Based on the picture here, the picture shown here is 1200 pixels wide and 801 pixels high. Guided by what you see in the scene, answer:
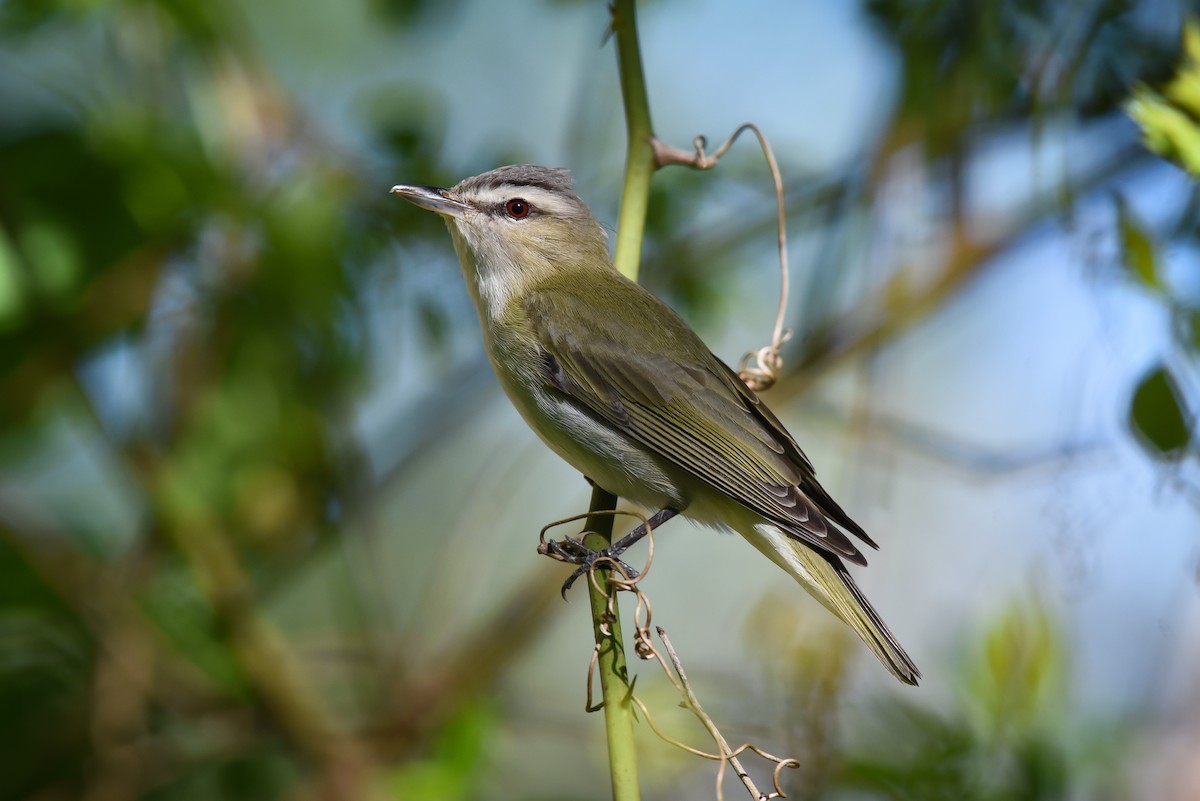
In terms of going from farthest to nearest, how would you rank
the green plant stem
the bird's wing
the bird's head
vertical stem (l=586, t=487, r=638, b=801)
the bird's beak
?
the bird's head → the bird's beak → the bird's wing → the green plant stem → vertical stem (l=586, t=487, r=638, b=801)

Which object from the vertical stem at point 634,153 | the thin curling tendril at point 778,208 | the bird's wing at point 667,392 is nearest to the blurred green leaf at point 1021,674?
the bird's wing at point 667,392

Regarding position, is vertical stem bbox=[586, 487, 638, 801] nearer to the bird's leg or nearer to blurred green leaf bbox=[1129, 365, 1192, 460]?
the bird's leg

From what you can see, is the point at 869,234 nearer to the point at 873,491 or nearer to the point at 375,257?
the point at 873,491

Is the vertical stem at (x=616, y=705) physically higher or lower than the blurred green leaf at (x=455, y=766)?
lower

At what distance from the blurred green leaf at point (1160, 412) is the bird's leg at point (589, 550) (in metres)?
0.79

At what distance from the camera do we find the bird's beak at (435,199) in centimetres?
270

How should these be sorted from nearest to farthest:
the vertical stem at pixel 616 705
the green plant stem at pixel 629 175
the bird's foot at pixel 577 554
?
the vertical stem at pixel 616 705
the green plant stem at pixel 629 175
the bird's foot at pixel 577 554

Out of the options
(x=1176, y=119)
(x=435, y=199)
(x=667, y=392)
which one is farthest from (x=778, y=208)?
(x=435, y=199)

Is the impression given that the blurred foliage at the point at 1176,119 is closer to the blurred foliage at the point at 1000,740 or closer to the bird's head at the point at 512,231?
the blurred foliage at the point at 1000,740

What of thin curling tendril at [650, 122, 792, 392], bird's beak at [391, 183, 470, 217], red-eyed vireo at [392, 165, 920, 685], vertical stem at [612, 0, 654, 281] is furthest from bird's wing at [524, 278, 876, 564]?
vertical stem at [612, 0, 654, 281]

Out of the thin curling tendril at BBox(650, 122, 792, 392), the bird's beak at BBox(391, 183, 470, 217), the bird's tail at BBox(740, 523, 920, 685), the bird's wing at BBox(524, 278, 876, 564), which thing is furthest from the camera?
the bird's beak at BBox(391, 183, 470, 217)

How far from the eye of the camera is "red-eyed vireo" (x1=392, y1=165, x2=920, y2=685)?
247 centimetres

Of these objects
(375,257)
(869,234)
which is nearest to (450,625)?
(375,257)

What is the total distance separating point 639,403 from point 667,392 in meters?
0.08
